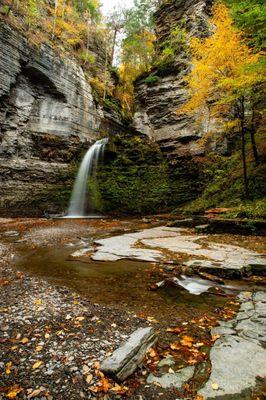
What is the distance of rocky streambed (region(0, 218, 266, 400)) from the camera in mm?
2168

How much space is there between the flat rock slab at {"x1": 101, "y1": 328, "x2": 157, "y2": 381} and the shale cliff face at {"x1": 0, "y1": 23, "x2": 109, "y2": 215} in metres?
15.2

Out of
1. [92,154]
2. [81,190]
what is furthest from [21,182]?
[92,154]

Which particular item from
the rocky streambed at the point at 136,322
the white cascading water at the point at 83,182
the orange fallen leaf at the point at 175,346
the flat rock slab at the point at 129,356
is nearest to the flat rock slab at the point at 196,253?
the rocky streambed at the point at 136,322

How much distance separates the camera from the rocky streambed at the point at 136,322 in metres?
2.17

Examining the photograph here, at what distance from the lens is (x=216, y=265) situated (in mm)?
5242

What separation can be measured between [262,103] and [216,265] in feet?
31.7

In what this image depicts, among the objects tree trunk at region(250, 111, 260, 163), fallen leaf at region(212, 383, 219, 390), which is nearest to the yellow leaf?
fallen leaf at region(212, 383, 219, 390)

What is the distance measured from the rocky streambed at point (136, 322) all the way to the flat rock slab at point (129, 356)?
2.0 inches

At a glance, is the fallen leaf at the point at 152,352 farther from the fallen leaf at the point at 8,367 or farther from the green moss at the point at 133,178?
the green moss at the point at 133,178

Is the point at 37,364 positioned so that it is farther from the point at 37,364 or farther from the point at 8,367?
the point at 8,367

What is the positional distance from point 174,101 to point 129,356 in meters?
21.4

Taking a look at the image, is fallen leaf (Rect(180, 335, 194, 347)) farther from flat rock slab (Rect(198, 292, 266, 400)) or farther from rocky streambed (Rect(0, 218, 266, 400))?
flat rock slab (Rect(198, 292, 266, 400))

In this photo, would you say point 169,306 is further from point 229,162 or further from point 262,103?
point 229,162

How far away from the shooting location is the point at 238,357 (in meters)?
2.52
